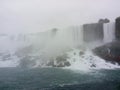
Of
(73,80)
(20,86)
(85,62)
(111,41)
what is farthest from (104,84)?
(111,41)

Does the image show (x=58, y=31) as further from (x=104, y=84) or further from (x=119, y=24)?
(x=104, y=84)

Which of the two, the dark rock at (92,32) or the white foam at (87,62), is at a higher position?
the dark rock at (92,32)

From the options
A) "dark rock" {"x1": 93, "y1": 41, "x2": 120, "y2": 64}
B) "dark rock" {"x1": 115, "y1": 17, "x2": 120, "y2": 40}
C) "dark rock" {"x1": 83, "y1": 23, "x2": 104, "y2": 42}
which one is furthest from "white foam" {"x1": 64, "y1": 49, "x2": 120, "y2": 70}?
"dark rock" {"x1": 83, "y1": 23, "x2": 104, "y2": 42}

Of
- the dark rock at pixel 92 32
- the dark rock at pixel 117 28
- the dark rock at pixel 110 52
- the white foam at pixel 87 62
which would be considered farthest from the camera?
the dark rock at pixel 92 32

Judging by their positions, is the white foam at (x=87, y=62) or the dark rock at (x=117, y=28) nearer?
the white foam at (x=87, y=62)

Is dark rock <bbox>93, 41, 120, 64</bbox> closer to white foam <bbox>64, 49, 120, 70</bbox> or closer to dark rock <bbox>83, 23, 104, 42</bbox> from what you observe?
white foam <bbox>64, 49, 120, 70</bbox>

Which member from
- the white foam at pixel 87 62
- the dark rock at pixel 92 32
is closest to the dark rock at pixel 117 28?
the dark rock at pixel 92 32

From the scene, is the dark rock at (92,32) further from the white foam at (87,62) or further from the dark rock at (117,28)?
the white foam at (87,62)

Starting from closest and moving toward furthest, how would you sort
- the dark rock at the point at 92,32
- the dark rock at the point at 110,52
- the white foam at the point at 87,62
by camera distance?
the white foam at the point at 87,62, the dark rock at the point at 110,52, the dark rock at the point at 92,32

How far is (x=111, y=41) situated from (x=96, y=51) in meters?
10.7

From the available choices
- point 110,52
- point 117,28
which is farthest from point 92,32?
point 110,52

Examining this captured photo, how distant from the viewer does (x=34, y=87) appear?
128ft

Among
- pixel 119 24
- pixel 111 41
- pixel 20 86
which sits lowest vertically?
pixel 20 86

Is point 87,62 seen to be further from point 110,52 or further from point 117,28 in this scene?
point 117,28
